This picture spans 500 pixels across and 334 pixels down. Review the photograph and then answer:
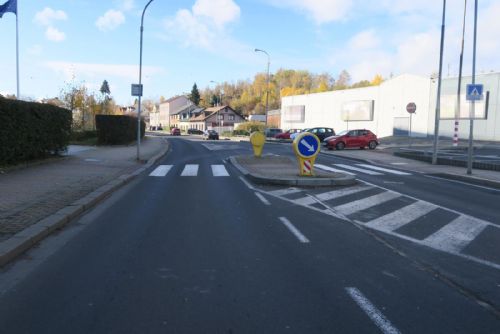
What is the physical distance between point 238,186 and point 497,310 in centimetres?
940

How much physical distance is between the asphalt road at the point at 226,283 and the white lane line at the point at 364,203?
1.18m

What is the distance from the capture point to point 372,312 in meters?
4.24

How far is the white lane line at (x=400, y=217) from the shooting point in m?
8.09

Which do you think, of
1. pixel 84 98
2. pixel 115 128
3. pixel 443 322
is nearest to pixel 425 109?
pixel 115 128

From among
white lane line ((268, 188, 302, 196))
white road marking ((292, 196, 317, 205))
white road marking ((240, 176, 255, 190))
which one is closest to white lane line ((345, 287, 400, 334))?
white road marking ((292, 196, 317, 205))

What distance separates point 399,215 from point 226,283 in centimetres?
520

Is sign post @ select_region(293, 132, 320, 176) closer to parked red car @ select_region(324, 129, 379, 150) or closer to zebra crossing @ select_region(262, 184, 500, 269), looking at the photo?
zebra crossing @ select_region(262, 184, 500, 269)

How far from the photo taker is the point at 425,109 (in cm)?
4444

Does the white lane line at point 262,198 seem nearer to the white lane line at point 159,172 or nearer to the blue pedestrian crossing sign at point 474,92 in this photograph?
the white lane line at point 159,172

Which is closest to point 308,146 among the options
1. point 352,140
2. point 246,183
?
point 246,183

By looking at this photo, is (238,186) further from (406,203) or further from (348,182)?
(406,203)

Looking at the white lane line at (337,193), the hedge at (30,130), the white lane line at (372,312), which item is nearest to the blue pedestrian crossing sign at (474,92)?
the white lane line at (337,193)

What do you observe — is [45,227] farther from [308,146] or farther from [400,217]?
[308,146]

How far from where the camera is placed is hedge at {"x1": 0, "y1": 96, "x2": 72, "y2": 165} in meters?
14.3
